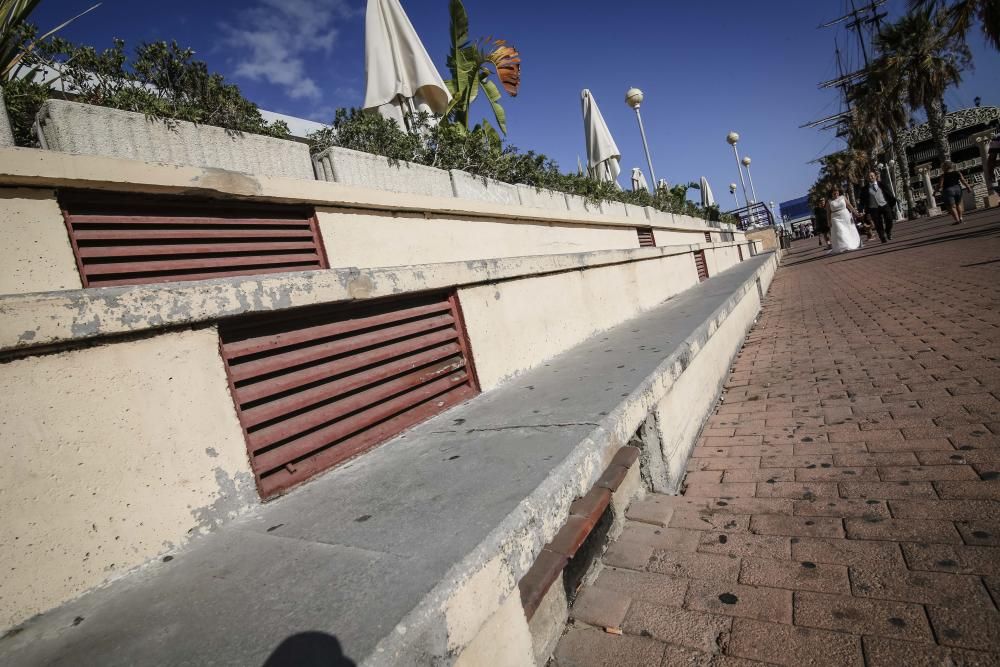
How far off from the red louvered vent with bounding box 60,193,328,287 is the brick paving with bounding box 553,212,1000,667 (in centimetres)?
200

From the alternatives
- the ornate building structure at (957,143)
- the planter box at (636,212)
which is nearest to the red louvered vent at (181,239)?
the planter box at (636,212)

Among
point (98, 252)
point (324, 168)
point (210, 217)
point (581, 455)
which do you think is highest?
point (324, 168)

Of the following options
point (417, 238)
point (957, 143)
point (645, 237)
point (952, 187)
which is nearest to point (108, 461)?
point (417, 238)

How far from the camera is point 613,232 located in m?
5.77

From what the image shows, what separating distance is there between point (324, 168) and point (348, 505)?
1.91 meters

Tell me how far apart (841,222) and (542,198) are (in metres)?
11.7

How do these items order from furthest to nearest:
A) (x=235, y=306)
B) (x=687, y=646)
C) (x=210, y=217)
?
(x=210, y=217)
(x=235, y=306)
(x=687, y=646)

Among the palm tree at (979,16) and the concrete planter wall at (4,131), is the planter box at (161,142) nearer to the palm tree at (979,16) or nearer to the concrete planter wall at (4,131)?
the concrete planter wall at (4,131)

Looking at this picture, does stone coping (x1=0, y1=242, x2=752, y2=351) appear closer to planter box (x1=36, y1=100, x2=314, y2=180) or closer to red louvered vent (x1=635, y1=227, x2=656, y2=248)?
planter box (x1=36, y1=100, x2=314, y2=180)

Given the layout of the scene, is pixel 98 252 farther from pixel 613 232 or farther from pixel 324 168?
pixel 613 232

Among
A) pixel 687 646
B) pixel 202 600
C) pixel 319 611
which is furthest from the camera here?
pixel 687 646

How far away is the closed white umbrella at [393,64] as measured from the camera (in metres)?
4.51

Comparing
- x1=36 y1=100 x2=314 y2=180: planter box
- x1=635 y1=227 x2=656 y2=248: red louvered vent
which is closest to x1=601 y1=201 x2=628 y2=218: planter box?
x1=635 y1=227 x2=656 y2=248: red louvered vent

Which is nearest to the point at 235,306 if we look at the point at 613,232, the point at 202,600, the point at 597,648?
the point at 202,600
